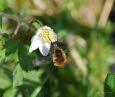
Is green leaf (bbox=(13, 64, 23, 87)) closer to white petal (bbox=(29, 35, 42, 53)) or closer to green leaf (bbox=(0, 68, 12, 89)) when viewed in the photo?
white petal (bbox=(29, 35, 42, 53))

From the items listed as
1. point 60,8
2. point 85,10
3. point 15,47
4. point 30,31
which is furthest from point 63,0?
point 15,47

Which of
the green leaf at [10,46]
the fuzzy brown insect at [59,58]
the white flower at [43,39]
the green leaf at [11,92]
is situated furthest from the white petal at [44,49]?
the green leaf at [11,92]

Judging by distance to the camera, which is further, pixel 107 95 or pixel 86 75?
pixel 86 75

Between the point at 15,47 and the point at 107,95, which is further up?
the point at 15,47

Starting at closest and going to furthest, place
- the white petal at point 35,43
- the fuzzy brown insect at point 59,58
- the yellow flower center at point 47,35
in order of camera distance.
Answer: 1. the fuzzy brown insect at point 59,58
2. the white petal at point 35,43
3. the yellow flower center at point 47,35

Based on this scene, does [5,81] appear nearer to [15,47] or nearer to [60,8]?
[15,47]

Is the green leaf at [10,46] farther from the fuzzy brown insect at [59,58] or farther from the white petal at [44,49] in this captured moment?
the fuzzy brown insect at [59,58]

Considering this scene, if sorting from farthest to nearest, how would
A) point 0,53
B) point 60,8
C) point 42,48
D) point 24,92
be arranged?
point 60,8 → point 24,92 → point 42,48 → point 0,53
